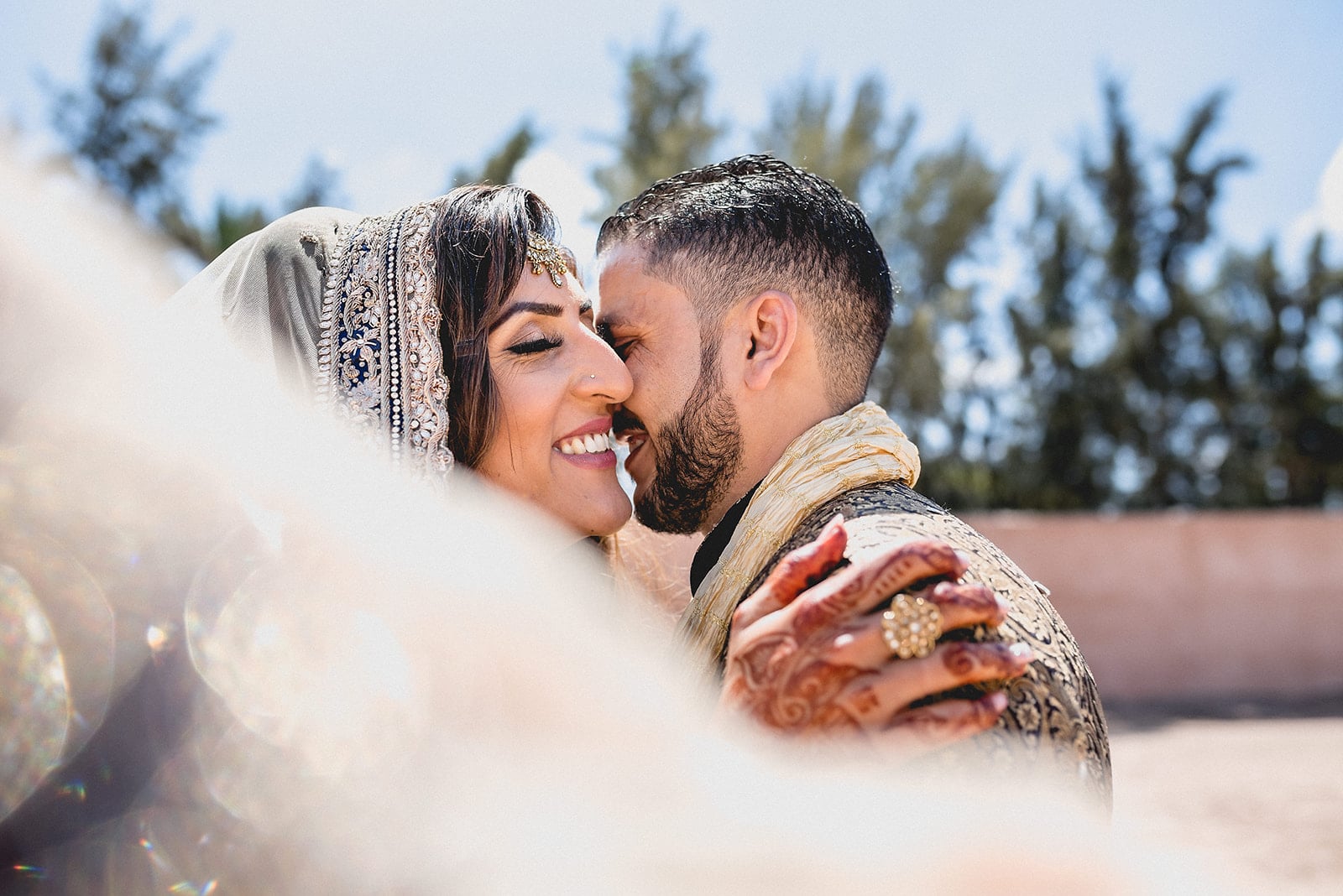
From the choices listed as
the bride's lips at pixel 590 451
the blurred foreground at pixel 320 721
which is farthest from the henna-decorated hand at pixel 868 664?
the bride's lips at pixel 590 451

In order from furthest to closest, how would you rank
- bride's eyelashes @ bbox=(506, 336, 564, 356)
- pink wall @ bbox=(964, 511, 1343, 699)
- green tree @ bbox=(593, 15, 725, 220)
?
green tree @ bbox=(593, 15, 725, 220), pink wall @ bbox=(964, 511, 1343, 699), bride's eyelashes @ bbox=(506, 336, 564, 356)

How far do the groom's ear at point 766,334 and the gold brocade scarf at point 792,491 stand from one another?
287mm

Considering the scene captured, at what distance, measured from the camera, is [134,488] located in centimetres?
139

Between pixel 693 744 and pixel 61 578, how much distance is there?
2.70 feet

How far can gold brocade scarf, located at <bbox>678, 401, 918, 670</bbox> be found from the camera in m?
2.31

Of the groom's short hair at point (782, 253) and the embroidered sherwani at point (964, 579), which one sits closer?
the embroidered sherwani at point (964, 579)

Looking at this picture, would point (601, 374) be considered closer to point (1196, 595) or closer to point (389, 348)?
point (389, 348)

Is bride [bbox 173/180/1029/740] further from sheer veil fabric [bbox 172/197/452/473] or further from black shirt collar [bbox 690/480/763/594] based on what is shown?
black shirt collar [bbox 690/480/763/594]

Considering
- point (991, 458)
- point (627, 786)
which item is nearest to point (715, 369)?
point (627, 786)

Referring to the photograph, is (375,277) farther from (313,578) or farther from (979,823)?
(979,823)

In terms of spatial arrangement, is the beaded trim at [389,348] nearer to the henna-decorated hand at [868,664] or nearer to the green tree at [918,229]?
the henna-decorated hand at [868,664]

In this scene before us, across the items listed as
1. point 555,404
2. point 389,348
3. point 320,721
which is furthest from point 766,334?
point 320,721

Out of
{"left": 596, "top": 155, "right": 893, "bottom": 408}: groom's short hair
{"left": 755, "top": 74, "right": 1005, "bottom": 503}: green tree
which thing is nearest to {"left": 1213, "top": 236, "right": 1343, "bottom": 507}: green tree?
{"left": 755, "top": 74, "right": 1005, "bottom": 503}: green tree

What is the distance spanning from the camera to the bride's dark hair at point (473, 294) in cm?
277
